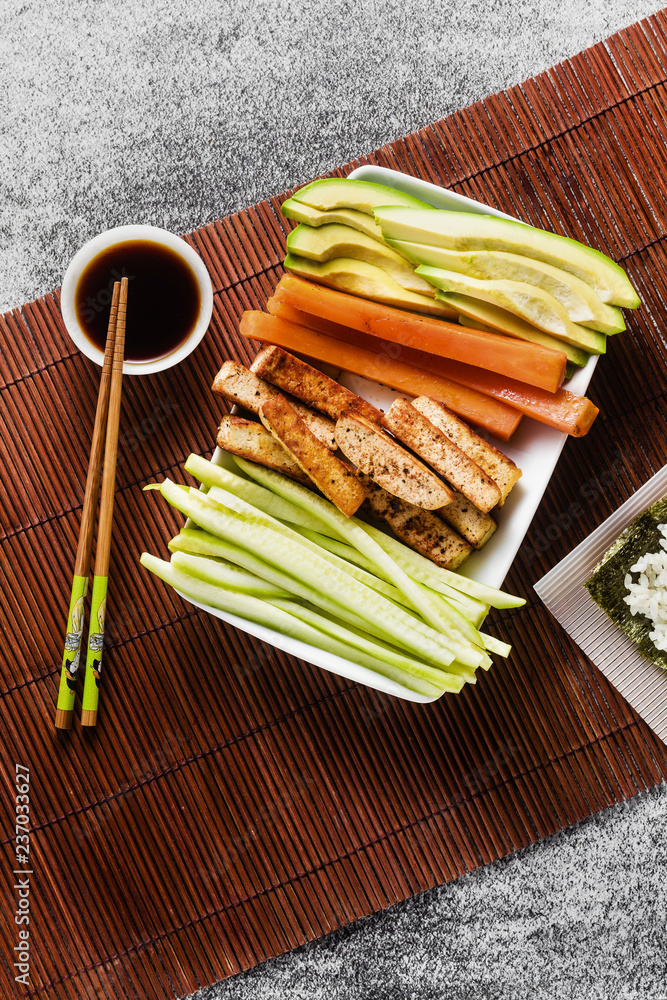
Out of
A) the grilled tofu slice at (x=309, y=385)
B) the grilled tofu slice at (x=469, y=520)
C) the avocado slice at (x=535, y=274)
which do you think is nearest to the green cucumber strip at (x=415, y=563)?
the grilled tofu slice at (x=469, y=520)

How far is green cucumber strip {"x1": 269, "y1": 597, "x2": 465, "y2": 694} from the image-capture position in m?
1.71

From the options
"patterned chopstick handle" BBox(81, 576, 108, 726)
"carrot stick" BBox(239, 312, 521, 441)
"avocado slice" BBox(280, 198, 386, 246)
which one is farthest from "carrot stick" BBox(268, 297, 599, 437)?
"patterned chopstick handle" BBox(81, 576, 108, 726)

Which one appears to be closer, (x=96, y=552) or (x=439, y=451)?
(x=439, y=451)

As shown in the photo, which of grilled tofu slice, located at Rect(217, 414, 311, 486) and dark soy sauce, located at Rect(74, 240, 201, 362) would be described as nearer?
grilled tofu slice, located at Rect(217, 414, 311, 486)

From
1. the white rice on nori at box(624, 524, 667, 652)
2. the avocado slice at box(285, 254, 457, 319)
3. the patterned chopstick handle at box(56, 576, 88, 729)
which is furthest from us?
the patterned chopstick handle at box(56, 576, 88, 729)

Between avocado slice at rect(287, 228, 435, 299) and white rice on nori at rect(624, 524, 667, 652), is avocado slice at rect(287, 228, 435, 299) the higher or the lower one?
the higher one

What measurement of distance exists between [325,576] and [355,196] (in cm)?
93

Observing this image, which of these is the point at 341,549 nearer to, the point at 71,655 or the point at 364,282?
the point at 364,282

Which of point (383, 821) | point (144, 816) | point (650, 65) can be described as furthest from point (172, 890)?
point (650, 65)

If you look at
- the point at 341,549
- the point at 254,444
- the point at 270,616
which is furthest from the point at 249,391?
the point at 270,616

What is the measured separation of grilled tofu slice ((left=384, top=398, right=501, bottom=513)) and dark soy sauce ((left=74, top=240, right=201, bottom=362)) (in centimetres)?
64

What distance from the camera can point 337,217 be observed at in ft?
5.71

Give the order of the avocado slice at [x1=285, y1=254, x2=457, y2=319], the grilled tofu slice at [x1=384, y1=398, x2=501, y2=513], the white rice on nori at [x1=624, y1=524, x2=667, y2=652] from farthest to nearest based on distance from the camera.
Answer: the white rice on nori at [x1=624, y1=524, x2=667, y2=652] < the avocado slice at [x1=285, y1=254, x2=457, y2=319] < the grilled tofu slice at [x1=384, y1=398, x2=501, y2=513]

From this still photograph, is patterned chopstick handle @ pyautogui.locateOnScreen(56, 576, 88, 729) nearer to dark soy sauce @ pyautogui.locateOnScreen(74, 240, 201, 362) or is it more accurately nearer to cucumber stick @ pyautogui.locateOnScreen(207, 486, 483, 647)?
cucumber stick @ pyautogui.locateOnScreen(207, 486, 483, 647)
